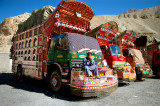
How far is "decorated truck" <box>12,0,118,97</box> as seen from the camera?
156 inches

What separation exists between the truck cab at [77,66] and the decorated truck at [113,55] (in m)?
1.48

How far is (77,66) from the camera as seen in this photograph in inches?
177

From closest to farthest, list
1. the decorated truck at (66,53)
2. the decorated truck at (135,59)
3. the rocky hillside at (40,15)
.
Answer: the decorated truck at (66,53)
the rocky hillside at (40,15)
the decorated truck at (135,59)

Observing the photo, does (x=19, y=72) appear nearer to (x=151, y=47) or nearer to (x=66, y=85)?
(x=66, y=85)

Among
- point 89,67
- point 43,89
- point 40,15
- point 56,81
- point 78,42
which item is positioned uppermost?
point 40,15

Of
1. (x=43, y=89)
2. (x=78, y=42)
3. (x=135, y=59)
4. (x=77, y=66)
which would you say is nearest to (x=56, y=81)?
(x=77, y=66)

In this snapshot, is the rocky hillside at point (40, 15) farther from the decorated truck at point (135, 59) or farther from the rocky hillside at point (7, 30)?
the rocky hillside at point (7, 30)

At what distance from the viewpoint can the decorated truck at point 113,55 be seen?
21.3 feet

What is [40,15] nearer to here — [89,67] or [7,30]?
[89,67]

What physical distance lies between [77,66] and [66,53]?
0.68 metres

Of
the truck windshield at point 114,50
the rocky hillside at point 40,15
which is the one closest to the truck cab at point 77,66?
the truck windshield at point 114,50

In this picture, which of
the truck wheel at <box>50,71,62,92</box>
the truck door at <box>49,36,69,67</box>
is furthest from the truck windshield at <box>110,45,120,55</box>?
the truck wheel at <box>50,71,62,92</box>

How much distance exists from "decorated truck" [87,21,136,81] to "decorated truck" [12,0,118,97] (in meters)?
1.32

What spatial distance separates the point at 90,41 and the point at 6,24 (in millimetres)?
70336
